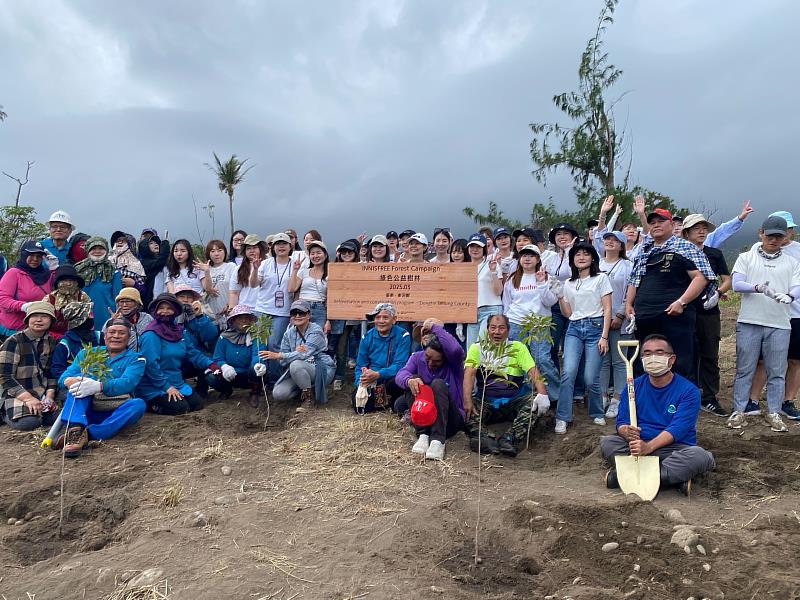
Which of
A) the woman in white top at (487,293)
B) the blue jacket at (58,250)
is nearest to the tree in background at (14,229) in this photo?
the blue jacket at (58,250)

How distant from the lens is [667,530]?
3.77 m

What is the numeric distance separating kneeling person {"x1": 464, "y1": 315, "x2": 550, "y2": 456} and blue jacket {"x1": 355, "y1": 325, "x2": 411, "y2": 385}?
1.15 meters

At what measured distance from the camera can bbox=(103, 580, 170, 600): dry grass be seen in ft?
10.3

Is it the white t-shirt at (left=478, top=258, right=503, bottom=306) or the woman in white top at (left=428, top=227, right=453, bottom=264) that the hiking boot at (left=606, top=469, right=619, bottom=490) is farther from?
the woman in white top at (left=428, top=227, right=453, bottom=264)

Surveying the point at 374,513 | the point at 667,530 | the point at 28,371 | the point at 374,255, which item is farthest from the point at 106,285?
the point at 667,530

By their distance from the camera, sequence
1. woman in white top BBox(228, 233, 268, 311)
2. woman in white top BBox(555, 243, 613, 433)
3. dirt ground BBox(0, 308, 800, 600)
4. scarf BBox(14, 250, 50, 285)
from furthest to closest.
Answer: woman in white top BBox(228, 233, 268, 311), scarf BBox(14, 250, 50, 285), woman in white top BBox(555, 243, 613, 433), dirt ground BBox(0, 308, 800, 600)

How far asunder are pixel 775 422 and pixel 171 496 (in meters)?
6.19

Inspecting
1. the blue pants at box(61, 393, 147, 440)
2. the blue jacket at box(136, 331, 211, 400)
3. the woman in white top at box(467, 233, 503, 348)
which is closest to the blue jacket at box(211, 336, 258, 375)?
the blue jacket at box(136, 331, 211, 400)

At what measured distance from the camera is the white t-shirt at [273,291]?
784cm

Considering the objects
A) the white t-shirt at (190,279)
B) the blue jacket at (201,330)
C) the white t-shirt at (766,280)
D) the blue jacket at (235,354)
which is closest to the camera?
the white t-shirt at (766,280)

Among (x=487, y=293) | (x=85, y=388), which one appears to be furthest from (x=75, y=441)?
(x=487, y=293)

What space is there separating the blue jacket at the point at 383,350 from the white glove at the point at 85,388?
2939 mm

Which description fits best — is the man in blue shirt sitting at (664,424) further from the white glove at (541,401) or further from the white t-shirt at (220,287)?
the white t-shirt at (220,287)

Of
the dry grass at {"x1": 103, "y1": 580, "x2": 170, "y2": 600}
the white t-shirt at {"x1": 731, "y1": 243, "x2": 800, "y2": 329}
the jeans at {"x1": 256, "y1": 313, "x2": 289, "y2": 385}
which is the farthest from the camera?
the jeans at {"x1": 256, "y1": 313, "x2": 289, "y2": 385}
